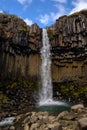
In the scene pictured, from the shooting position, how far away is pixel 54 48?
4856cm

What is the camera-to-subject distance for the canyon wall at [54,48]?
4550 centimetres

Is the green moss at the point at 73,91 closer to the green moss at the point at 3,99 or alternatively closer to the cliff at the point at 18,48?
the cliff at the point at 18,48

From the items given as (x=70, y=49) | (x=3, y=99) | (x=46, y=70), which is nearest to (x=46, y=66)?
(x=46, y=70)

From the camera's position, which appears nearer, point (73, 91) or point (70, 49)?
point (73, 91)

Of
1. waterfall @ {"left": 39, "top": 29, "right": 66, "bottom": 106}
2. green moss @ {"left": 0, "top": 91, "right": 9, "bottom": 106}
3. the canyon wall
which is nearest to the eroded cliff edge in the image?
the canyon wall

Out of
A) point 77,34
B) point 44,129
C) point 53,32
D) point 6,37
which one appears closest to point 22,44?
point 6,37

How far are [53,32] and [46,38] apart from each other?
207 cm

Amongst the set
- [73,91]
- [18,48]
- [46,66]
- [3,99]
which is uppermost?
[18,48]

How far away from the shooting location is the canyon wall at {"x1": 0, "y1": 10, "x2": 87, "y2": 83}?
4550cm

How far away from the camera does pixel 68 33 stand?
47.9 m

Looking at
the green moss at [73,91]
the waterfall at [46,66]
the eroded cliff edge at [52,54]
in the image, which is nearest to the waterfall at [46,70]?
the waterfall at [46,66]

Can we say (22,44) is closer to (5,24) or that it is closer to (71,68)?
(5,24)

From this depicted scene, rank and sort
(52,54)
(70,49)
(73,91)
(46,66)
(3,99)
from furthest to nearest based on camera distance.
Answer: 1. (52,54)
2. (46,66)
3. (70,49)
4. (73,91)
5. (3,99)

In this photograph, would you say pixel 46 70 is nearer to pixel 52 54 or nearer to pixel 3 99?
pixel 52 54
